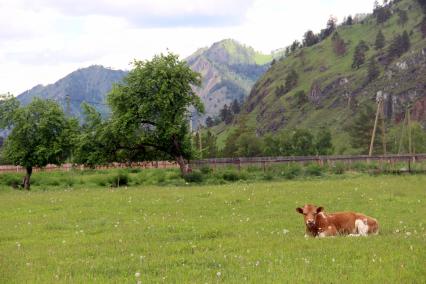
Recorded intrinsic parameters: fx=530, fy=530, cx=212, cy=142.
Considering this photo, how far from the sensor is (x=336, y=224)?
54.3 feet

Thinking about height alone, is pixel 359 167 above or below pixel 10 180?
above

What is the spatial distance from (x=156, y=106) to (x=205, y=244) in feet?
141

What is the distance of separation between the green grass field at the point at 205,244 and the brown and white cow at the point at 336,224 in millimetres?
702

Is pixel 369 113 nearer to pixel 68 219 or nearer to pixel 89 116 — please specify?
pixel 89 116

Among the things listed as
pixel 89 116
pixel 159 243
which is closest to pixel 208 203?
pixel 159 243

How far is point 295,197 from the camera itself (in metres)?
30.1

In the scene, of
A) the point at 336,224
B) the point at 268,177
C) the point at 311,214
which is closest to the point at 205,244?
the point at 311,214

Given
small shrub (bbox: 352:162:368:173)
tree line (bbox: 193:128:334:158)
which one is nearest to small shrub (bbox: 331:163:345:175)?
small shrub (bbox: 352:162:368:173)

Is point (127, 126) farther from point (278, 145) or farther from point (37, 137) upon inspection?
point (278, 145)

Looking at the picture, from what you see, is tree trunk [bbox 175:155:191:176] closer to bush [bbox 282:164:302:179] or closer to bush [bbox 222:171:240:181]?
bush [bbox 222:171:240:181]

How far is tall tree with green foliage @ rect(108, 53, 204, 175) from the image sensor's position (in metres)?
56.4

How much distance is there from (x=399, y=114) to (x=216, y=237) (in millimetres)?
188521

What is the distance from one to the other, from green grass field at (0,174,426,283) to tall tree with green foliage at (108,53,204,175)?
28.0 m

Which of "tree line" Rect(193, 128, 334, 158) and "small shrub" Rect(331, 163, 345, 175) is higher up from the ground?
"tree line" Rect(193, 128, 334, 158)
